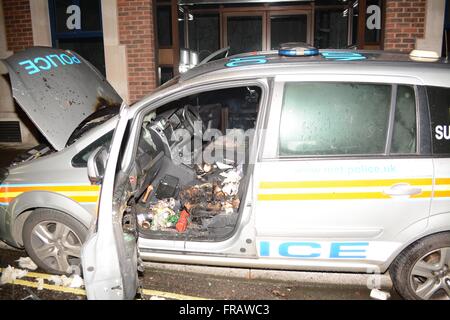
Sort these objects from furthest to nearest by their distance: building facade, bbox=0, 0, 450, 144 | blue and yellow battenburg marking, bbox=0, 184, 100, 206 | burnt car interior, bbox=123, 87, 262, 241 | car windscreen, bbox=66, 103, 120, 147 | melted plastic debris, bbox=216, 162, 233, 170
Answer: building facade, bbox=0, 0, 450, 144
melted plastic debris, bbox=216, 162, 233, 170
car windscreen, bbox=66, 103, 120, 147
burnt car interior, bbox=123, 87, 262, 241
blue and yellow battenburg marking, bbox=0, 184, 100, 206

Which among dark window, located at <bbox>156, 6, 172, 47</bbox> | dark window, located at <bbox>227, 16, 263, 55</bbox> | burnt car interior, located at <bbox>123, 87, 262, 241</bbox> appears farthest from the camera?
dark window, located at <bbox>227, 16, 263, 55</bbox>

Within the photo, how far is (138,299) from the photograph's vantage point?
3.10 meters

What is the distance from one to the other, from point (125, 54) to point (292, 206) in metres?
5.83

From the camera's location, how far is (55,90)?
3.63 m

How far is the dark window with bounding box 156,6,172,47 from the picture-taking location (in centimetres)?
776

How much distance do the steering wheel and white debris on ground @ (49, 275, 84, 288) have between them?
7.03 ft

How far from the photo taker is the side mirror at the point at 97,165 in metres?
2.70

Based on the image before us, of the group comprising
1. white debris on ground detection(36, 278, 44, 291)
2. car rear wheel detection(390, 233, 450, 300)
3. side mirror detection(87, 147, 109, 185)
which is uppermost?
side mirror detection(87, 147, 109, 185)

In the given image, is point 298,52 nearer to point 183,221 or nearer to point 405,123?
point 405,123

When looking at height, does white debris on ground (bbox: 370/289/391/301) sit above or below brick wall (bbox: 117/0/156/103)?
below

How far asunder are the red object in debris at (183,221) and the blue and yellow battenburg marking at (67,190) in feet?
2.53

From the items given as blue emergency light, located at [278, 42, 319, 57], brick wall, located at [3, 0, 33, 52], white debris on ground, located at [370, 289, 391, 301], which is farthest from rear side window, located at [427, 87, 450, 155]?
brick wall, located at [3, 0, 33, 52]

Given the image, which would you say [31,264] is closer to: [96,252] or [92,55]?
[96,252]

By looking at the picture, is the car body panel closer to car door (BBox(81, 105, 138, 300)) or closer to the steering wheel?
car door (BBox(81, 105, 138, 300))
